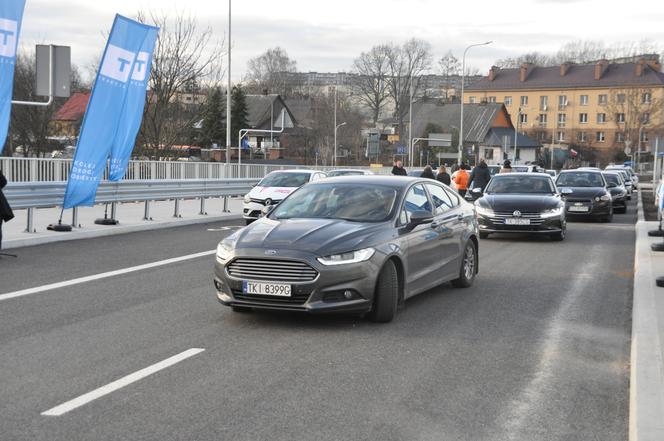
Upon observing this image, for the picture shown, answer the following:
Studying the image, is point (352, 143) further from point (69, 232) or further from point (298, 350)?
point (298, 350)

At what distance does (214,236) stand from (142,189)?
3000 millimetres

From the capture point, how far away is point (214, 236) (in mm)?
17141

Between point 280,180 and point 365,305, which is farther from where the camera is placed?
point 280,180

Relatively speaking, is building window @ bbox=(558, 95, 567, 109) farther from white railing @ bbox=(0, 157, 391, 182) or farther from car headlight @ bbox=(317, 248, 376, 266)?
car headlight @ bbox=(317, 248, 376, 266)

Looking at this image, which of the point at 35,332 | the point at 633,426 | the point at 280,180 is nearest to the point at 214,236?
the point at 280,180

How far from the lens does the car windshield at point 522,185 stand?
1894 cm

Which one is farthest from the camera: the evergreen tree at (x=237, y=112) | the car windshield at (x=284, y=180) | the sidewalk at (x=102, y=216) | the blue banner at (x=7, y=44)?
the evergreen tree at (x=237, y=112)

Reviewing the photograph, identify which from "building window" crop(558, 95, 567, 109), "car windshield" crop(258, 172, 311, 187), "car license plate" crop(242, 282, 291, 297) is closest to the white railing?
"car windshield" crop(258, 172, 311, 187)

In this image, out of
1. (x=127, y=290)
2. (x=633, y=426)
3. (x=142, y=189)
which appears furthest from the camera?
(x=142, y=189)

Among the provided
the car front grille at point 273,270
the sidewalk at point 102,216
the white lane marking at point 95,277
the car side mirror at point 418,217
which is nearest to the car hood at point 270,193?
the sidewalk at point 102,216

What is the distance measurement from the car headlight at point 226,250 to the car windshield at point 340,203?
3.31ft

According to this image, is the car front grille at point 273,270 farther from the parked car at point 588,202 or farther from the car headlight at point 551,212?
the parked car at point 588,202

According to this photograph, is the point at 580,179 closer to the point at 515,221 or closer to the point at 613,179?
the point at 613,179

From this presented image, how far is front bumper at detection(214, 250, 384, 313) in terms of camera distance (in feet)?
25.5
